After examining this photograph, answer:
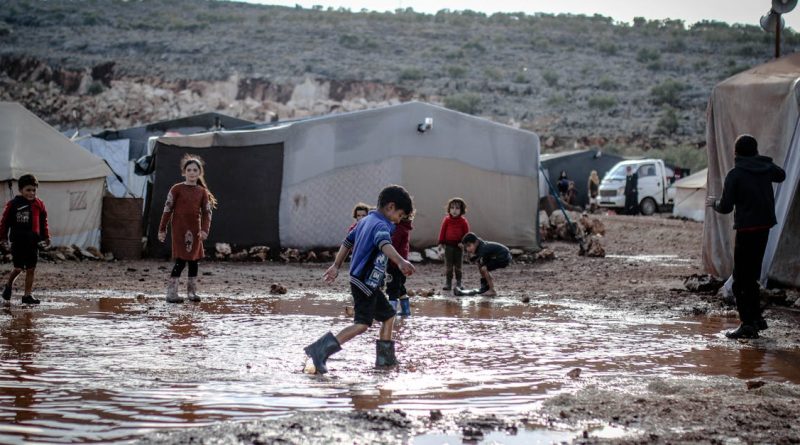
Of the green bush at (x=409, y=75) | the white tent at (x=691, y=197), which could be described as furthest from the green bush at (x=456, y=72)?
the white tent at (x=691, y=197)

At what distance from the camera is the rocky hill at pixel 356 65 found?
48.2m

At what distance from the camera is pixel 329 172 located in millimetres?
16219

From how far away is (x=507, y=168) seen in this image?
57.1ft

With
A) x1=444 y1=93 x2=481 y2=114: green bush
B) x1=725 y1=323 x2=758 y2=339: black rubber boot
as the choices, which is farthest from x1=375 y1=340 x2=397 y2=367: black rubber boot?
x1=444 y1=93 x2=481 y2=114: green bush

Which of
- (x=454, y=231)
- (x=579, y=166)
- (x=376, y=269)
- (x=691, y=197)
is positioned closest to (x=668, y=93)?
(x=579, y=166)

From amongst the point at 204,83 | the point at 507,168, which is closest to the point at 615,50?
the point at 204,83

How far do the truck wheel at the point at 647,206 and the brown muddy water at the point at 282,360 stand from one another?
2230cm

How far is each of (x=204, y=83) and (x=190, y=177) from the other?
41850mm

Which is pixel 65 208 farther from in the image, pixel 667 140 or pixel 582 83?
pixel 582 83

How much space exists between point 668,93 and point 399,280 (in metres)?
48.4

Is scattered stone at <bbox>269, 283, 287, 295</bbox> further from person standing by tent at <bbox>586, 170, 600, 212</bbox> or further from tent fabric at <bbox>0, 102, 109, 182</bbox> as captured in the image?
person standing by tent at <bbox>586, 170, 600, 212</bbox>

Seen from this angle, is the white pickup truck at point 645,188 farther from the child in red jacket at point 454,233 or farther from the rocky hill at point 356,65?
the child in red jacket at point 454,233

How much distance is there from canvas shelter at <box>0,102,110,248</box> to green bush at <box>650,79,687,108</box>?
42608mm

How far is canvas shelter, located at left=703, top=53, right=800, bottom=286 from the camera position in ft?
32.7
